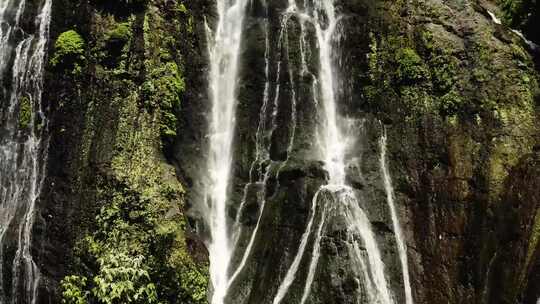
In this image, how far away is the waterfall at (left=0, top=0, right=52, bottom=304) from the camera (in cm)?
1377

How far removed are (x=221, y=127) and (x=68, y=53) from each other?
4.65 metres

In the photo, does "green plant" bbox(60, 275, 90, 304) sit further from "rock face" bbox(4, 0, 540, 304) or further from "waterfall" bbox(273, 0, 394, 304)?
"waterfall" bbox(273, 0, 394, 304)

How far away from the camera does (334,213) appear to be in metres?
14.3

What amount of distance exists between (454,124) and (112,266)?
9823 millimetres

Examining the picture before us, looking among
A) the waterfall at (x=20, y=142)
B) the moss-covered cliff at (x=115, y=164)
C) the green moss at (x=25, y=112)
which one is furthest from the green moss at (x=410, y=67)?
the green moss at (x=25, y=112)

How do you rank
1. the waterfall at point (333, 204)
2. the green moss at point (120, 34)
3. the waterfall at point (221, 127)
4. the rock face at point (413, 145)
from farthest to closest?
1. the green moss at point (120, 34)
2. the waterfall at point (221, 127)
3. the rock face at point (413, 145)
4. the waterfall at point (333, 204)

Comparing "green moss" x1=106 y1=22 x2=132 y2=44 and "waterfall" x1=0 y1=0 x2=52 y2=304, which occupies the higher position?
"green moss" x1=106 y1=22 x2=132 y2=44

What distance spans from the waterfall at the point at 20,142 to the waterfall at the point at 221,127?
4353 millimetres

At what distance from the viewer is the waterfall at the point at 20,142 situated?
13.8 m

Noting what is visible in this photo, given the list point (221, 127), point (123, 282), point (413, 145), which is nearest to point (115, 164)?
point (123, 282)

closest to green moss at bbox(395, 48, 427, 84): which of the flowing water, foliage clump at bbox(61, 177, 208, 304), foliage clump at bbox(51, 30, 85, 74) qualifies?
the flowing water

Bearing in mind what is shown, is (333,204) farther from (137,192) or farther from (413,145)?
(137,192)

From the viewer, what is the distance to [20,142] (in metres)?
14.7

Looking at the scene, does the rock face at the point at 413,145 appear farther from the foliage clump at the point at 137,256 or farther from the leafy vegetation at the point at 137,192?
the foliage clump at the point at 137,256
